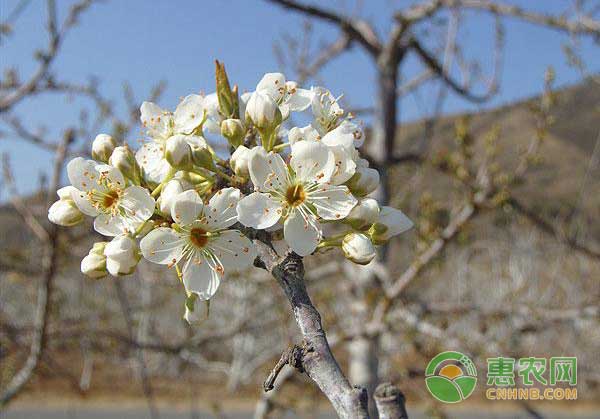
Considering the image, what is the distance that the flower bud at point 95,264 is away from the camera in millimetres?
913

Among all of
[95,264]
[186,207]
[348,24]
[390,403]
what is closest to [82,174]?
[95,264]

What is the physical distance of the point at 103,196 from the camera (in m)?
0.96

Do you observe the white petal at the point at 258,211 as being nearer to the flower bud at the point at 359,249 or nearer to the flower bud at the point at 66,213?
the flower bud at the point at 359,249

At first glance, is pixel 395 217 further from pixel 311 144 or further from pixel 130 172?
pixel 130 172

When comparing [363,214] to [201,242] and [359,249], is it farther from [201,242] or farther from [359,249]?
[201,242]

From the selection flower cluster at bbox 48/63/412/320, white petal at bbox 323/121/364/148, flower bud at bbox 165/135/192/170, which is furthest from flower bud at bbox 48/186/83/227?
white petal at bbox 323/121/364/148

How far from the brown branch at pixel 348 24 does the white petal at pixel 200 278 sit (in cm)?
290

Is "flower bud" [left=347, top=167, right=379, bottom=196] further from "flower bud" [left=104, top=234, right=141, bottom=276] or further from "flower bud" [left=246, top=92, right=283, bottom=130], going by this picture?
"flower bud" [left=104, top=234, right=141, bottom=276]

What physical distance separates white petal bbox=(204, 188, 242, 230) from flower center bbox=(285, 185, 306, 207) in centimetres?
10

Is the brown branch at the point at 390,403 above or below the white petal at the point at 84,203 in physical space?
below

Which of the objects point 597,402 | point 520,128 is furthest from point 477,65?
point 520,128

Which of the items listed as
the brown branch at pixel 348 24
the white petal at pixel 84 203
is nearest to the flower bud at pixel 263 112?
the white petal at pixel 84 203

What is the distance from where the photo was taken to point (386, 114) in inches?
156

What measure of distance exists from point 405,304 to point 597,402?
13.7m
